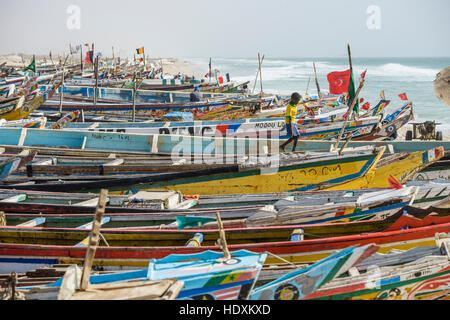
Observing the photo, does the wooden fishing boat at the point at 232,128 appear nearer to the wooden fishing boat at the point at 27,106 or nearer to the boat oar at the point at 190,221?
the wooden fishing boat at the point at 27,106

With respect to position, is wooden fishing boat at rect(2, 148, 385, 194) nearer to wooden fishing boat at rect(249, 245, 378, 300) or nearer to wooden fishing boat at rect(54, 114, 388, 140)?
wooden fishing boat at rect(54, 114, 388, 140)

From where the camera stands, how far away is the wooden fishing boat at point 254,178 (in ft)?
23.2

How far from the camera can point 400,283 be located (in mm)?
4035

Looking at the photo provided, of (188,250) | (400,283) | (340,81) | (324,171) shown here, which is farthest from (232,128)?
(400,283)

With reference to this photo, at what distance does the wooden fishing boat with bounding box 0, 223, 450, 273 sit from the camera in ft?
14.4

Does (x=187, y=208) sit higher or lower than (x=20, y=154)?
lower

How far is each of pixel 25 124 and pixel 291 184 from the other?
8675 mm

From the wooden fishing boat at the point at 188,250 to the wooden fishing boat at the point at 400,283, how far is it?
398 millimetres

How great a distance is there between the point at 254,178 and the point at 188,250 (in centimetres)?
307

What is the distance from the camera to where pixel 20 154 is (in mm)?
8438

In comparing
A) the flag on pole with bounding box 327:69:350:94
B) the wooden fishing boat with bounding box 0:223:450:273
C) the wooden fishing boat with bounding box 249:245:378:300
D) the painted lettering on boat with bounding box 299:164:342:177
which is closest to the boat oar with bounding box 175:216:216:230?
the wooden fishing boat with bounding box 0:223:450:273

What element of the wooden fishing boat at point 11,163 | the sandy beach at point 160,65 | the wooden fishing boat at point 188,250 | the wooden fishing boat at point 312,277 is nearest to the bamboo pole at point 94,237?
the wooden fishing boat at point 312,277
